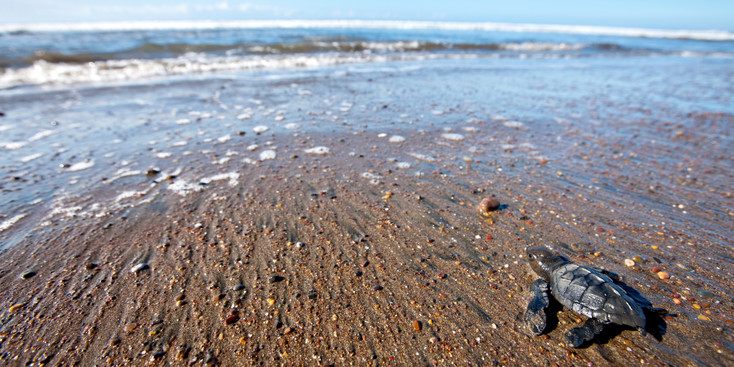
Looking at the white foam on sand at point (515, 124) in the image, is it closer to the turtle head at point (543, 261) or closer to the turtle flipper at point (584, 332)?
the turtle head at point (543, 261)

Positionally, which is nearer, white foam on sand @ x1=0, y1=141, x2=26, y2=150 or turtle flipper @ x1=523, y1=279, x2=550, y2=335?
turtle flipper @ x1=523, y1=279, x2=550, y2=335

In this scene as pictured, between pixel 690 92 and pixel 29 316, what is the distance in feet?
50.5

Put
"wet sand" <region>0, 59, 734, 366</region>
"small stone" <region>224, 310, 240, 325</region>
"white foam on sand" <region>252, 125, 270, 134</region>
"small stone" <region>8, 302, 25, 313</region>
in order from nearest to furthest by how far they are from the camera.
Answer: "wet sand" <region>0, 59, 734, 366</region> < "small stone" <region>224, 310, 240, 325</region> < "small stone" <region>8, 302, 25, 313</region> < "white foam on sand" <region>252, 125, 270, 134</region>

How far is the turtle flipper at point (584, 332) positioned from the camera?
227cm

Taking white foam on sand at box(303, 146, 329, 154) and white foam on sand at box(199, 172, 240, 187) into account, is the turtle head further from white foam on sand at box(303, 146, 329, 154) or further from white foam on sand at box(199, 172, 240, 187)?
white foam on sand at box(199, 172, 240, 187)


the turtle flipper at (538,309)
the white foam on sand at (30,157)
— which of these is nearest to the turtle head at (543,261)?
the turtle flipper at (538,309)

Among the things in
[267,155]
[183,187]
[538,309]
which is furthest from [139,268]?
[538,309]

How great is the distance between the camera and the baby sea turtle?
2328 millimetres

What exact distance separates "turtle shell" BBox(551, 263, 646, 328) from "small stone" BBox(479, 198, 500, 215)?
1207 millimetres

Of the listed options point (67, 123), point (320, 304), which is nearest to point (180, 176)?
point (320, 304)

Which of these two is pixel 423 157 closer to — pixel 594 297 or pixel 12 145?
pixel 594 297

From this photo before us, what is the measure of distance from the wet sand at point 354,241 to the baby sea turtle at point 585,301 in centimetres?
10

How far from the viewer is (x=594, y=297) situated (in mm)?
2436

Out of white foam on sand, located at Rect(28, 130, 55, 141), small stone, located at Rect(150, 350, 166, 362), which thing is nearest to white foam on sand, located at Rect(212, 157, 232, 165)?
small stone, located at Rect(150, 350, 166, 362)
